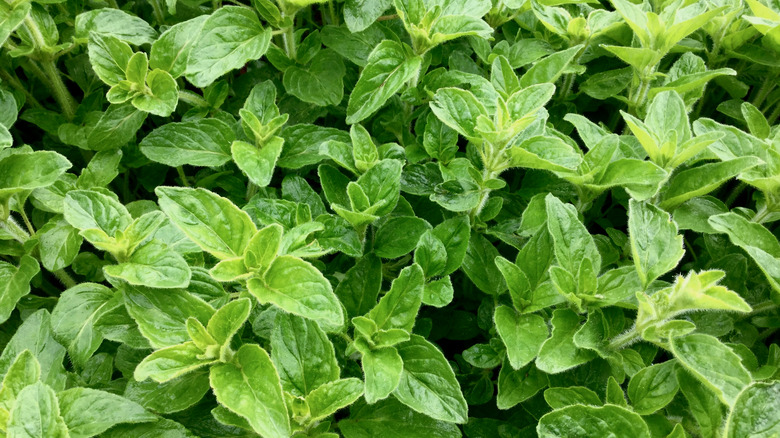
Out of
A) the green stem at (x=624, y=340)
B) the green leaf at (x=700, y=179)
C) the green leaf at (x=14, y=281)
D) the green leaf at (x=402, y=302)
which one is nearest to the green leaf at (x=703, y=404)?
the green stem at (x=624, y=340)

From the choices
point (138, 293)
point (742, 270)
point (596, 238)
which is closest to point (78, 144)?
point (138, 293)

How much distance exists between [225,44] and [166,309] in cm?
90

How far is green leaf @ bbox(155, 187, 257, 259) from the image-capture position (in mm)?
1322

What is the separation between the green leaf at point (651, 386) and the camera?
138 centimetres

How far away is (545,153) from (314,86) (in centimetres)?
82

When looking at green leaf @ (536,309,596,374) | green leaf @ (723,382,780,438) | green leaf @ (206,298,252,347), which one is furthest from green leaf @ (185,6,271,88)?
green leaf @ (723,382,780,438)

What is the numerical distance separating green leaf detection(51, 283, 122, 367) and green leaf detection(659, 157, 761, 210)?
1.54 metres

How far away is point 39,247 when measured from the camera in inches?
67.1

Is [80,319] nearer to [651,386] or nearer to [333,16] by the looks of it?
[333,16]

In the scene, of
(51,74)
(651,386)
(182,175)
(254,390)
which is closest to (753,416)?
(651,386)

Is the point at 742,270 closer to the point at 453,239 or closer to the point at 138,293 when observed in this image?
the point at 453,239

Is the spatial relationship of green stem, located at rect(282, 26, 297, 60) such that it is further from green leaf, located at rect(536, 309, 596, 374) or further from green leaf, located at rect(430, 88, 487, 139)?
green leaf, located at rect(536, 309, 596, 374)

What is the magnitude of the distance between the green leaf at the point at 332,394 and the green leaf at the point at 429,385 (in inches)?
4.9

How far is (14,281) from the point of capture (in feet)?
5.34
